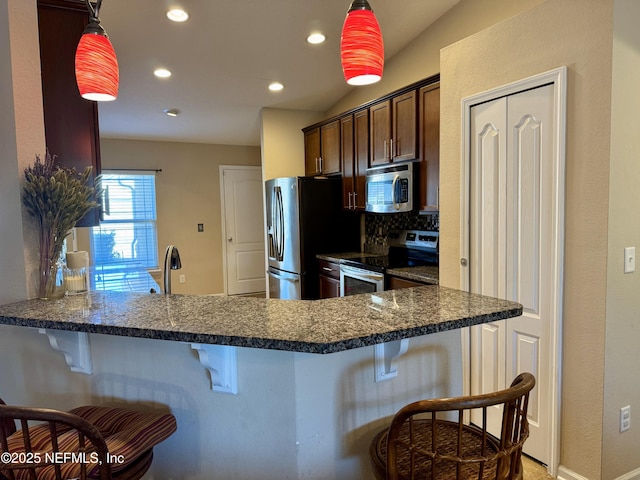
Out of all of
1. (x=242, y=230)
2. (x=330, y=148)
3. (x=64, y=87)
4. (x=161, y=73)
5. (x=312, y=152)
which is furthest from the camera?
(x=242, y=230)

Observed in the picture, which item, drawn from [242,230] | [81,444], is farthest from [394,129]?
[242,230]

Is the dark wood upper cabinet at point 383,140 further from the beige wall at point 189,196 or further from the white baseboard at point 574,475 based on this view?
the beige wall at point 189,196

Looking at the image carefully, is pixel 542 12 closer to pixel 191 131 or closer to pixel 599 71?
pixel 599 71

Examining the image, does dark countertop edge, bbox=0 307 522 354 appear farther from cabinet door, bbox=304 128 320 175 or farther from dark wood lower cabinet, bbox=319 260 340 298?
cabinet door, bbox=304 128 320 175

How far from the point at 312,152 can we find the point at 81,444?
4.01m

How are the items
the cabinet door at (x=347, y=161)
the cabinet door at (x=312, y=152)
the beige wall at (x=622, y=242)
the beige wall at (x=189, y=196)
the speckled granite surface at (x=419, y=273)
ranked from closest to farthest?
1. the beige wall at (x=622, y=242)
2. the speckled granite surface at (x=419, y=273)
3. the cabinet door at (x=347, y=161)
4. the cabinet door at (x=312, y=152)
5. the beige wall at (x=189, y=196)

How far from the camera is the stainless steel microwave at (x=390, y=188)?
3.17 metres

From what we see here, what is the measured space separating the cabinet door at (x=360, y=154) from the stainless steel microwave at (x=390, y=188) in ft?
0.46

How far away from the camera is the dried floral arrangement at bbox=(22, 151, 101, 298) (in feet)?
5.04

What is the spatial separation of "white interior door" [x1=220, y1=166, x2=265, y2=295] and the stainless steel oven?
9.65 feet

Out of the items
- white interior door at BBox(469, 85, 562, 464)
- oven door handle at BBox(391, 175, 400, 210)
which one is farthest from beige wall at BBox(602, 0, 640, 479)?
oven door handle at BBox(391, 175, 400, 210)

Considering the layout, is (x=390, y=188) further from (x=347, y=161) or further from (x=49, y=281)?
(x=49, y=281)

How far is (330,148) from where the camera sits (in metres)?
4.30

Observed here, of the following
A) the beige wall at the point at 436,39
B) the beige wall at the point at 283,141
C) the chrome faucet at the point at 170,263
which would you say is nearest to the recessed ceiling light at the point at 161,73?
the beige wall at the point at 283,141
